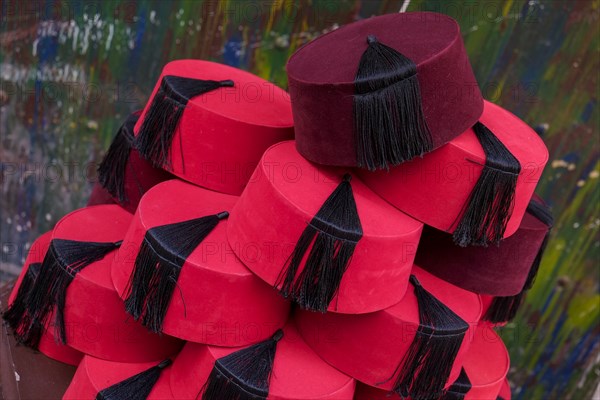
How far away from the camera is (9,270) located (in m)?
2.79

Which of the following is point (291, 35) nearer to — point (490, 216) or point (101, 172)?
point (101, 172)

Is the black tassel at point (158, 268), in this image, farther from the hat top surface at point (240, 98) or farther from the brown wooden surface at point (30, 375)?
the brown wooden surface at point (30, 375)

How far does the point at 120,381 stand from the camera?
126 cm

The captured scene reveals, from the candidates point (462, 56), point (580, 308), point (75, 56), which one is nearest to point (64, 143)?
point (75, 56)

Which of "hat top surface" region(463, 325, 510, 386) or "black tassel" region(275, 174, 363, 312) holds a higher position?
"black tassel" region(275, 174, 363, 312)

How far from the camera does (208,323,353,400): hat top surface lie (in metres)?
1.14

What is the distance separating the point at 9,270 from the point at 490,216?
2343 mm

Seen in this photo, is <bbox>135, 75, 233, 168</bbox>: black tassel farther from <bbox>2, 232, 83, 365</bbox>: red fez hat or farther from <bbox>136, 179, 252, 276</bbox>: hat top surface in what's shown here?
<bbox>2, 232, 83, 365</bbox>: red fez hat

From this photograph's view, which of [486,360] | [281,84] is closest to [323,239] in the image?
[486,360]

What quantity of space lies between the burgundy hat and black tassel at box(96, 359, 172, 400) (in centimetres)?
4

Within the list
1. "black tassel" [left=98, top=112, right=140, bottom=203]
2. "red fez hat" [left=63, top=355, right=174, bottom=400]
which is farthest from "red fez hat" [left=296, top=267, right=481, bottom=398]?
"black tassel" [left=98, top=112, right=140, bottom=203]

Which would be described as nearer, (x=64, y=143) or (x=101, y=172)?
(x=101, y=172)

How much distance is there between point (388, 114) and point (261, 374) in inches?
20.5

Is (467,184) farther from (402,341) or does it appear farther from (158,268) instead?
(158,268)
